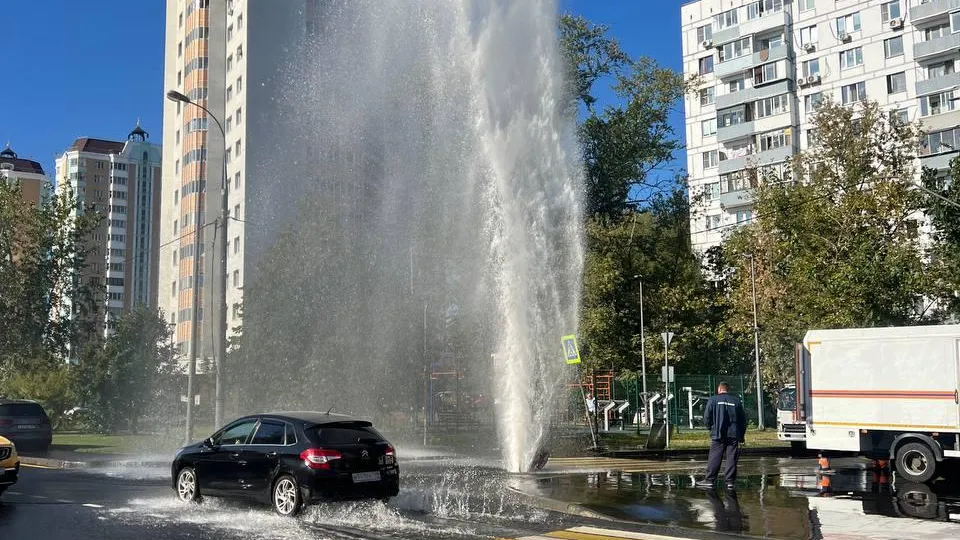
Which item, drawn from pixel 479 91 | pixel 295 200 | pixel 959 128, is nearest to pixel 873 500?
pixel 479 91

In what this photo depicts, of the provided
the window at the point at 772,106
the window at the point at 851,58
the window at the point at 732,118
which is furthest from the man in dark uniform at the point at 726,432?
the window at the point at 732,118

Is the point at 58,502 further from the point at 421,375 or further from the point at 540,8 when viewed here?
the point at 421,375

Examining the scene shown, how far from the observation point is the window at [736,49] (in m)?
69.1

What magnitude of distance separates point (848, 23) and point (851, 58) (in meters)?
2.57

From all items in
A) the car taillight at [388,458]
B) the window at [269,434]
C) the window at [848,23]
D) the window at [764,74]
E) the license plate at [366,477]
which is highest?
the window at [848,23]

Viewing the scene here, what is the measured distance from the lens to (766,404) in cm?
4384

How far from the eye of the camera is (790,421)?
79.9ft

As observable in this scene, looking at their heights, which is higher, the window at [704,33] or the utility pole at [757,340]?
the window at [704,33]

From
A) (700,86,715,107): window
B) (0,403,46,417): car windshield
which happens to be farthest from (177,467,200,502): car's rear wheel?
(700,86,715,107): window

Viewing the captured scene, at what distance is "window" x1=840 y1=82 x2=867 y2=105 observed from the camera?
62.2m

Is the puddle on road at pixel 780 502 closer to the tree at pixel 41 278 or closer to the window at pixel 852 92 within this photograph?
the tree at pixel 41 278

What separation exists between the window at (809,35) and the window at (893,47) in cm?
555

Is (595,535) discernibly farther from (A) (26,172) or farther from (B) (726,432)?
(A) (26,172)

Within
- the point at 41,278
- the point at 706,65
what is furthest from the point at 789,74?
the point at 41,278
